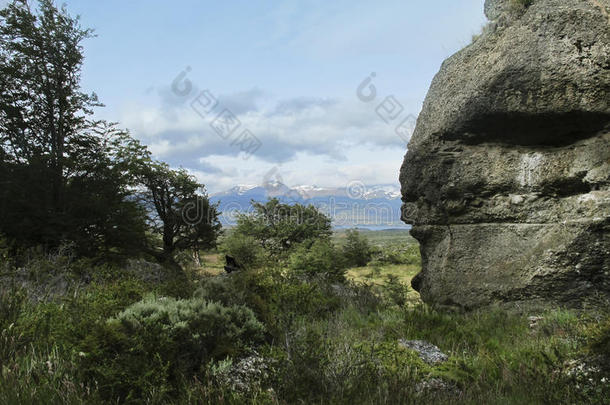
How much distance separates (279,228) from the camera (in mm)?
51875

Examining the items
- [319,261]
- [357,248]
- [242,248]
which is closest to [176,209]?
[242,248]

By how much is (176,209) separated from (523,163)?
103ft

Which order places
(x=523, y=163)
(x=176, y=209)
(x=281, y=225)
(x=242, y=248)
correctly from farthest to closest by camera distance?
(x=281, y=225), (x=242, y=248), (x=176, y=209), (x=523, y=163)

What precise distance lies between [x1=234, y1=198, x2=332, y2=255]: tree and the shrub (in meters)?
41.4

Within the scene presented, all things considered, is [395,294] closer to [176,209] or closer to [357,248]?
[176,209]

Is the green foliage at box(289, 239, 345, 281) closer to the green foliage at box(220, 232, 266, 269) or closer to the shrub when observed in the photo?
the green foliage at box(220, 232, 266, 269)

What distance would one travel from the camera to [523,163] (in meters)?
9.40

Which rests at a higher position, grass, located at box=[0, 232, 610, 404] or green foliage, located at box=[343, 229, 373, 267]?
grass, located at box=[0, 232, 610, 404]

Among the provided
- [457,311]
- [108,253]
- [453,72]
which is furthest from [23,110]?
[457,311]

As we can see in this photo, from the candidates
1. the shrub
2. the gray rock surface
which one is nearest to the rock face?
the gray rock surface

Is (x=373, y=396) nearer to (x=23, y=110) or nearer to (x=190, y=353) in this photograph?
(x=190, y=353)

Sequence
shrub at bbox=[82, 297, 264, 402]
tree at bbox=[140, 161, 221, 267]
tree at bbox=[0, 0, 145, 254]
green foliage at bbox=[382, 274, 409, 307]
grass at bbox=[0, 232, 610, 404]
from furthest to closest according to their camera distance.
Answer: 1. tree at bbox=[140, 161, 221, 267]
2. tree at bbox=[0, 0, 145, 254]
3. green foliage at bbox=[382, 274, 409, 307]
4. shrub at bbox=[82, 297, 264, 402]
5. grass at bbox=[0, 232, 610, 404]

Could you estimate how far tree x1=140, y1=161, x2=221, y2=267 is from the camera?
116 feet

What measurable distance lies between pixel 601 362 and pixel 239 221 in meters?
52.7
